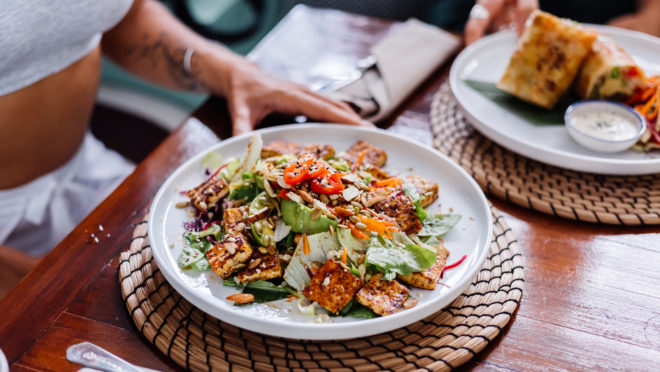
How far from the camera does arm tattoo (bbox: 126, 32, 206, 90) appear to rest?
2053 millimetres

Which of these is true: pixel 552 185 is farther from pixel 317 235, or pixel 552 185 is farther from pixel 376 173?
pixel 317 235

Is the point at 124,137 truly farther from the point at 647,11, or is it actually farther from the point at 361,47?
the point at 647,11

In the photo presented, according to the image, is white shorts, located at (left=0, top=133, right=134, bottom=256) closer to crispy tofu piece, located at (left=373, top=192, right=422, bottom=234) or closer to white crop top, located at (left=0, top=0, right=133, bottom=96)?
white crop top, located at (left=0, top=0, right=133, bottom=96)

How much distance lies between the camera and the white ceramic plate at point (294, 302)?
105 centimetres

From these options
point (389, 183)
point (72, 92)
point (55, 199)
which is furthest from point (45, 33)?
point (389, 183)

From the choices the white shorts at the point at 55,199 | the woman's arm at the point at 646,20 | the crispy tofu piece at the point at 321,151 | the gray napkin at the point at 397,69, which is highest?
the crispy tofu piece at the point at 321,151

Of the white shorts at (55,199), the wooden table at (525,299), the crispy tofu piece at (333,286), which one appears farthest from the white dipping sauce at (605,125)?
the white shorts at (55,199)

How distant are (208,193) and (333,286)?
1.46ft

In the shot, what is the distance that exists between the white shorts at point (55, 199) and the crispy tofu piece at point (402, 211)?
4.35 ft

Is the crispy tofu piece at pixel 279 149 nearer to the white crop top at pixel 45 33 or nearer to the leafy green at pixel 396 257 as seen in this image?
the leafy green at pixel 396 257

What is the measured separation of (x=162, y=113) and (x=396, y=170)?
2902mm

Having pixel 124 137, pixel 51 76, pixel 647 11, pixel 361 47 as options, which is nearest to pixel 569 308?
pixel 361 47

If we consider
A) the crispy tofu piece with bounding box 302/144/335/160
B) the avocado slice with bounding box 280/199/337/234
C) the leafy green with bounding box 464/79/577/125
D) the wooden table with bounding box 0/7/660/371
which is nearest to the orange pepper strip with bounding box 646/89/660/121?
the leafy green with bounding box 464/79/577/125

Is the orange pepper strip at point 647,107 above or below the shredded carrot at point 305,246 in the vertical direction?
below
